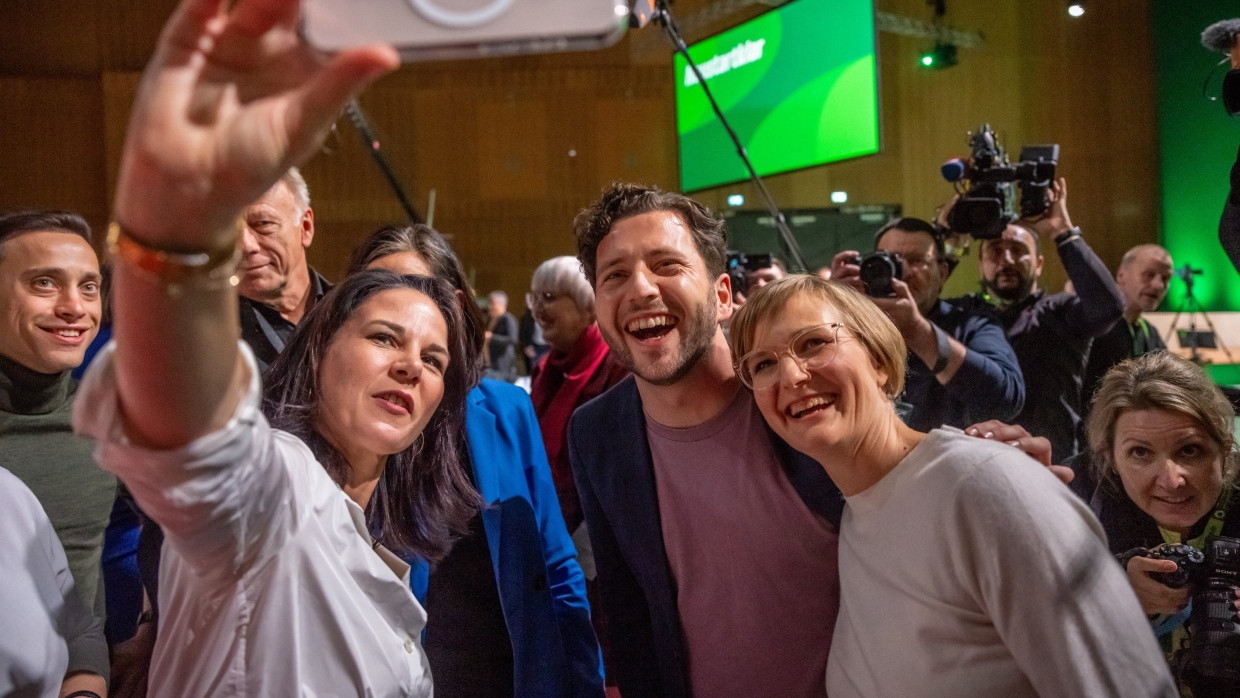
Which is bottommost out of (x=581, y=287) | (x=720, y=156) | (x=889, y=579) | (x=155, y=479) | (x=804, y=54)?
(x=889, y=579)

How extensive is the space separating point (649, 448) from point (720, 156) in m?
3.38

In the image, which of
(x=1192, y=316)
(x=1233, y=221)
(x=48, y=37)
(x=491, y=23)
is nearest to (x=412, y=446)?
(x=491, y=23)

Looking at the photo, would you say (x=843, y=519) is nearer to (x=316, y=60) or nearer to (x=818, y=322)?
(x=818, y=322)

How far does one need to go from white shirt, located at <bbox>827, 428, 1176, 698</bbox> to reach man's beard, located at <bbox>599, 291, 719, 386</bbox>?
0.44m

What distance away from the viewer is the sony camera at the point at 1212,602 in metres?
1.25

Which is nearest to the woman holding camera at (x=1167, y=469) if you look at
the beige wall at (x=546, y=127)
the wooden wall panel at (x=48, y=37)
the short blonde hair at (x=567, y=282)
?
the short blonde hair at (x=567, y=282)

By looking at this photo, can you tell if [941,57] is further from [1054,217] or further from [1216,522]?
[1216,522]

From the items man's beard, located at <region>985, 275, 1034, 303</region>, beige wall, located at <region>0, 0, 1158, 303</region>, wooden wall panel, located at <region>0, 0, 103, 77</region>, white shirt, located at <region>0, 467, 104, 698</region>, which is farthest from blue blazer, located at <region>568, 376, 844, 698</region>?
wooden wall panel, located at <region>0, 0, 103, 77</region>

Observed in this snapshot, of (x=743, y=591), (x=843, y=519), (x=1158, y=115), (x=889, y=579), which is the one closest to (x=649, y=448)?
(x=743, y=591)

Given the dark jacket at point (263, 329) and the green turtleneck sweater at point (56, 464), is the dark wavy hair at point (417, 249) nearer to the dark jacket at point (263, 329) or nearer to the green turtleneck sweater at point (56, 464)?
the dark jacket at point (263, 329)

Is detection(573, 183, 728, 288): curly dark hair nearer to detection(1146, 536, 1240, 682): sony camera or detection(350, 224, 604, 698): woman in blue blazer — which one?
detection(350, 224, 604, 698): woman in blue blazer

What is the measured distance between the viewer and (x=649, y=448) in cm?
157

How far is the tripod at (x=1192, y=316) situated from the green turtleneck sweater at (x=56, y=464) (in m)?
5.23

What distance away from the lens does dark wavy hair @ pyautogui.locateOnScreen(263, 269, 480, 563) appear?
4.04 ft
